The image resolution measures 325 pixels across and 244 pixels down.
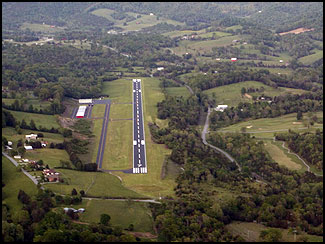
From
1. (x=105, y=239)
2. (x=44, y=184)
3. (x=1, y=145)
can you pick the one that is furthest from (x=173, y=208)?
(x=1, y=145)

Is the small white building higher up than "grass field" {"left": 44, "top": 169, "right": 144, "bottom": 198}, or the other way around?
the small white building

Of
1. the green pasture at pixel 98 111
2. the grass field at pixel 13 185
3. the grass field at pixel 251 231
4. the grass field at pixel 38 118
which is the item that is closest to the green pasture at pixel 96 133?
the green pasture at pixel 98 111

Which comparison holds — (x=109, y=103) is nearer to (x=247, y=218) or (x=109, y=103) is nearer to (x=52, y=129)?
(x=52, y=129)

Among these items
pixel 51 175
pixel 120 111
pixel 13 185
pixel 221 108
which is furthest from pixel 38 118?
pixel 221 108

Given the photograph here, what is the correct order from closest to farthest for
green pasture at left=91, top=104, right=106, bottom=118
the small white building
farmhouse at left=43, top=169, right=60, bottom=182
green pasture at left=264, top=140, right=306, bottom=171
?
farmhouse at left=43, top=169, right=60, bottom=182 → green pasture at left=264, top=140, right=306, bottom=171 → green pasture at left=91, top=104, right=106, bottom=118 → the small white building

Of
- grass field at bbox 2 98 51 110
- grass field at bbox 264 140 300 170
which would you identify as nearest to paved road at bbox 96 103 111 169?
grass field at bbox 2 98 51 110

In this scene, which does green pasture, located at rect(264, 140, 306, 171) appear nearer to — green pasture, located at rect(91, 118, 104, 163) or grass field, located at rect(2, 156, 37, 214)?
green pasture, located at rect(91, 118, 104, 163)
